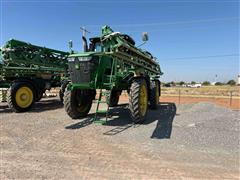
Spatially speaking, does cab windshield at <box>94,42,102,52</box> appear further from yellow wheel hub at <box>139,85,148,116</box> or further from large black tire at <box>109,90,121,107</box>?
yellow wheel hub at <box>139,85,148,116</box>

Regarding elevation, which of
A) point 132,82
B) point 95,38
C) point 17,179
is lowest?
point 17,179

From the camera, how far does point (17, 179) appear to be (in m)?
4.00

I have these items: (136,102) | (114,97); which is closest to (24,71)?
(114,97)

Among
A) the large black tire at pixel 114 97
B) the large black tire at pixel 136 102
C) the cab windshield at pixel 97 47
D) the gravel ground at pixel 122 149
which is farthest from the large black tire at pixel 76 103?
the large black tire at pixel 136 102

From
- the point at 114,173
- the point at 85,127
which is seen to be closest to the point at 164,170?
the point at 114,173

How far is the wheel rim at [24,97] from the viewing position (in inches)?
466

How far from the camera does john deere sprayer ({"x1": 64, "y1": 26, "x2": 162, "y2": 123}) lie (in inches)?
317

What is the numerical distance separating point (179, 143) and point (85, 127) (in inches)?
128

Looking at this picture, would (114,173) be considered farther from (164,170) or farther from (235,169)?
(235,169)

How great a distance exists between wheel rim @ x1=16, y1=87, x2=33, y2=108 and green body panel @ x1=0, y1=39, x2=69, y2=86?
3.37ft

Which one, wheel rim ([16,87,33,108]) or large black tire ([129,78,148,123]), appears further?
wheel rim ([16,87,33,108])

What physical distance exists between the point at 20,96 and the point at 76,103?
4092 millimetres

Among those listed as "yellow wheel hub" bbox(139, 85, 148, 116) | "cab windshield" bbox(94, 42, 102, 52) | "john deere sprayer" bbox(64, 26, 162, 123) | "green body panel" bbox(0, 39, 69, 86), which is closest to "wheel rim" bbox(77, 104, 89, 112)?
"john deere sprayer" bbox(64, 26, 162, 123)

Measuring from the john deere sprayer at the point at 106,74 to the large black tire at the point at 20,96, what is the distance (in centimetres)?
387
